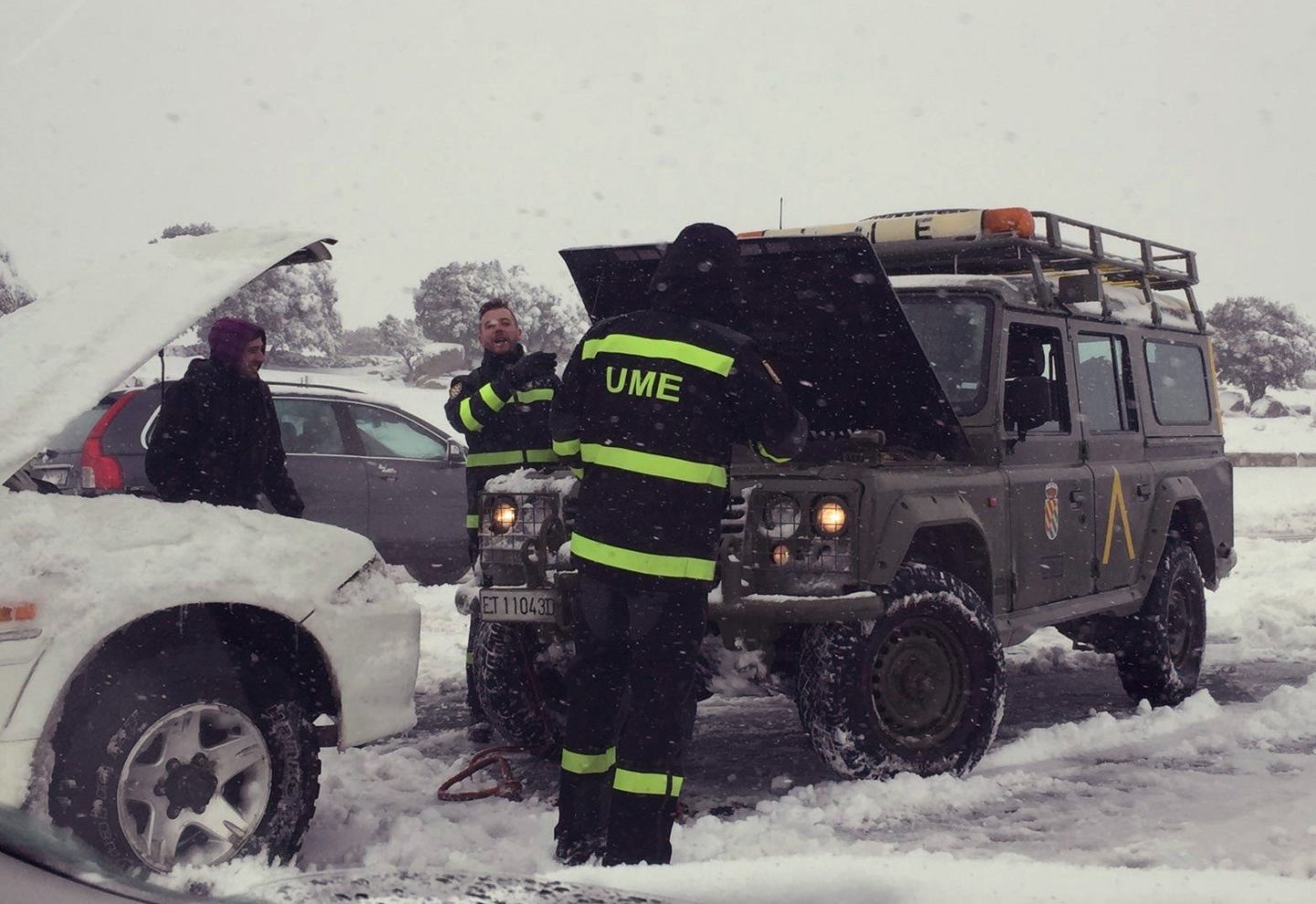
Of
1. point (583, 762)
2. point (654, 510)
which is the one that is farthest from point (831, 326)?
point (583, 762)

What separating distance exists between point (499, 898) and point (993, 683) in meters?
4.14

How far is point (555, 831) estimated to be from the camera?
4.38 metres

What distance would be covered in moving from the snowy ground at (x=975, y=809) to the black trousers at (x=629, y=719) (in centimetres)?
25

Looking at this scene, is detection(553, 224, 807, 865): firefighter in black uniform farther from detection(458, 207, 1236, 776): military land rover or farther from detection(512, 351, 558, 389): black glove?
detection(512, 351, 558, 389): black glove

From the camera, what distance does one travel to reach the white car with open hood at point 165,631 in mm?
3234

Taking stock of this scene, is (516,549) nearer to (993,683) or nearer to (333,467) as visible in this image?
(993,683)

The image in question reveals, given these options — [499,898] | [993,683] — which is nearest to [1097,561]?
[993,683]

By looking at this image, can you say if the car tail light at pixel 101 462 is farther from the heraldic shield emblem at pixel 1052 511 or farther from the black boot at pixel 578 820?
the heraldic shield emblem at pixel 1052 511

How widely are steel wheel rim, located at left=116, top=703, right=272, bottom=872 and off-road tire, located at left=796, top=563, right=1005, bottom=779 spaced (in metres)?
2.21

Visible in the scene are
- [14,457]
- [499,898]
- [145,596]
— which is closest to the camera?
[499,898]

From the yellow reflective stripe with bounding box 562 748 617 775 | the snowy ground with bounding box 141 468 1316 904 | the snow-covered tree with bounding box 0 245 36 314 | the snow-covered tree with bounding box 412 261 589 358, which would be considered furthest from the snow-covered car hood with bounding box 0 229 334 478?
the snow-covered tree with bounding box 412 261 589 358

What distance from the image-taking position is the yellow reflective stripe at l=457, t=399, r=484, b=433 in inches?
235

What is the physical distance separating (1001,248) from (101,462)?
5.49 meters

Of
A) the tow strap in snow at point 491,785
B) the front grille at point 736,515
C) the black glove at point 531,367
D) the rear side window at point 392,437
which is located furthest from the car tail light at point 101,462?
the front grille at point 736,515
